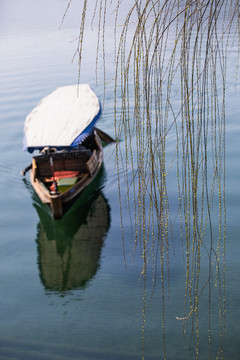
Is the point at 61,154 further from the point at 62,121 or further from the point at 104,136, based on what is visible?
the point at 104,136

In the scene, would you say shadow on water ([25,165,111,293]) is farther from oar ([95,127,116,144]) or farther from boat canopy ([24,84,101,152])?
Result: oar ([95,127,116,144])

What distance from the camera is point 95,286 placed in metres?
5.91

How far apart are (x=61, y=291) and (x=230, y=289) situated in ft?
7.52

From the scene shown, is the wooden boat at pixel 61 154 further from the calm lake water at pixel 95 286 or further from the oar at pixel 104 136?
the oar at pixel 104 136

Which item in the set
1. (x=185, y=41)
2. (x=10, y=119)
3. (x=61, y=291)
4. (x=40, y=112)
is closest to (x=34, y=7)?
(x=10, y=119)

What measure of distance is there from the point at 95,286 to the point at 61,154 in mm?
3504

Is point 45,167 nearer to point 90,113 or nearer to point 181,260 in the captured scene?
point 90,113

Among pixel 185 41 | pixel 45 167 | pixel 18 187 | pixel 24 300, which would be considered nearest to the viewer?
pixel 185 41

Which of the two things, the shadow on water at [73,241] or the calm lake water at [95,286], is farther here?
the shadow on water at [73,241]

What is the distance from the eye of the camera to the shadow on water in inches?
246

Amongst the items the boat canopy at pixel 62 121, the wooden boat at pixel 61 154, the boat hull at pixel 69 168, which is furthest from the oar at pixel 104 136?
the boat hull at pixel 69 168

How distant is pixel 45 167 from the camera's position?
28.1 ft

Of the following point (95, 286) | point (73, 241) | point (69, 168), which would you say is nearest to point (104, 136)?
point (69, 168)

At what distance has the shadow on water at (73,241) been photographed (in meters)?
6.25
